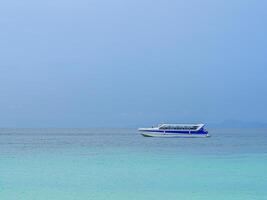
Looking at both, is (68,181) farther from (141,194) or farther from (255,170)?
(255,170)

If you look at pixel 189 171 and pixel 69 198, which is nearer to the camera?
pixel 69 198

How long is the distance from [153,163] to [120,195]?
12.2 metres

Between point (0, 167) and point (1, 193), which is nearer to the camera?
point (1, 193)

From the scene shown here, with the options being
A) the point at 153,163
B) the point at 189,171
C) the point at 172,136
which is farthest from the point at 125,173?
the point at 172,136

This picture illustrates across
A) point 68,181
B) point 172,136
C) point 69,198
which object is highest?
point 172,136

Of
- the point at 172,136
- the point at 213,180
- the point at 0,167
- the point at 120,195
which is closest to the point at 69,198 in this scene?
the point at 120,195

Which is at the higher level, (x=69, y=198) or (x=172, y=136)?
(x=172, y=136)

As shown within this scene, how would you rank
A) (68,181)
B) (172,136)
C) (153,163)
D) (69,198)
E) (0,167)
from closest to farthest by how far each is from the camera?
(69,198), (68,181), (0,167), (153,163), (172,136)

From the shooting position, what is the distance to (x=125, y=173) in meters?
25.1

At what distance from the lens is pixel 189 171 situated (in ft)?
85.3

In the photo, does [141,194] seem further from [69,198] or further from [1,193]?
[1,193]

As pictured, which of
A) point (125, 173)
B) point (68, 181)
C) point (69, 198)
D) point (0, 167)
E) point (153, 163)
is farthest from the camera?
point (153, 163)

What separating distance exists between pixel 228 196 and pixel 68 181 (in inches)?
269

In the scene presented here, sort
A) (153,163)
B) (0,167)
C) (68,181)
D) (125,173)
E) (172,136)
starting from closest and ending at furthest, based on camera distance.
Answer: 1. (68,181)
2. (125,173)
3. (0,167)
4. (153,163)
5. (172,136)
